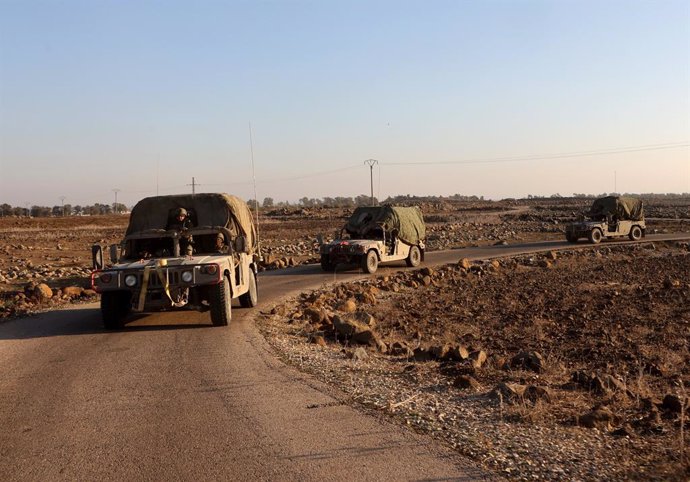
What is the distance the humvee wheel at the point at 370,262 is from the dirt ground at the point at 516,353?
1104mm

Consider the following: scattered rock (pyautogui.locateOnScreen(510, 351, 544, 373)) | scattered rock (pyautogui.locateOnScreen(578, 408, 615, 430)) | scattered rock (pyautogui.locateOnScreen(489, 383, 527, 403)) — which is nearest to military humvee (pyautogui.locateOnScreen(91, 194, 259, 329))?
scattered rock (pyautogui.locateOnScreen(510, 351, 544, 373))

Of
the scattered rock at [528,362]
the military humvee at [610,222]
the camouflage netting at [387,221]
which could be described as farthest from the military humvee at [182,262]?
the military humvee at [610,222]

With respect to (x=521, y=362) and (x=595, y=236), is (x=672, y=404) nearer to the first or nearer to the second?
(x=521, y=362)

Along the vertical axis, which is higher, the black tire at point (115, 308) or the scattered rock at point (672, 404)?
the black tire at point (115, 308)

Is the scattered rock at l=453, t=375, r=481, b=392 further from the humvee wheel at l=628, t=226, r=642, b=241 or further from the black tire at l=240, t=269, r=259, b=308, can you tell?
the humvee wheel at l=628, t=226, r=642, b=241

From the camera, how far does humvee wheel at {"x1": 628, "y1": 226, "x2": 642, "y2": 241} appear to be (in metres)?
39.7

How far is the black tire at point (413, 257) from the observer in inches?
1054

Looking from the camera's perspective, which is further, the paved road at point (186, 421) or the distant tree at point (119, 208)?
the distant tree at point (119, 208)

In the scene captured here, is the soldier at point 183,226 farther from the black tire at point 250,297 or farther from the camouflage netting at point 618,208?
the camouflage netting at point 618,208

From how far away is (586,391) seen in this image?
8.02 metres

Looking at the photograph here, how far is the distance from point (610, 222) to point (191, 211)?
30.6 meters

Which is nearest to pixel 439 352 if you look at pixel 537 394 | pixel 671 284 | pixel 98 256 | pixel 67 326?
pixel 537 394

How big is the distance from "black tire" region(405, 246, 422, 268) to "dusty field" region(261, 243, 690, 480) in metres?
2.80

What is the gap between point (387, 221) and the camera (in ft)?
83.1
